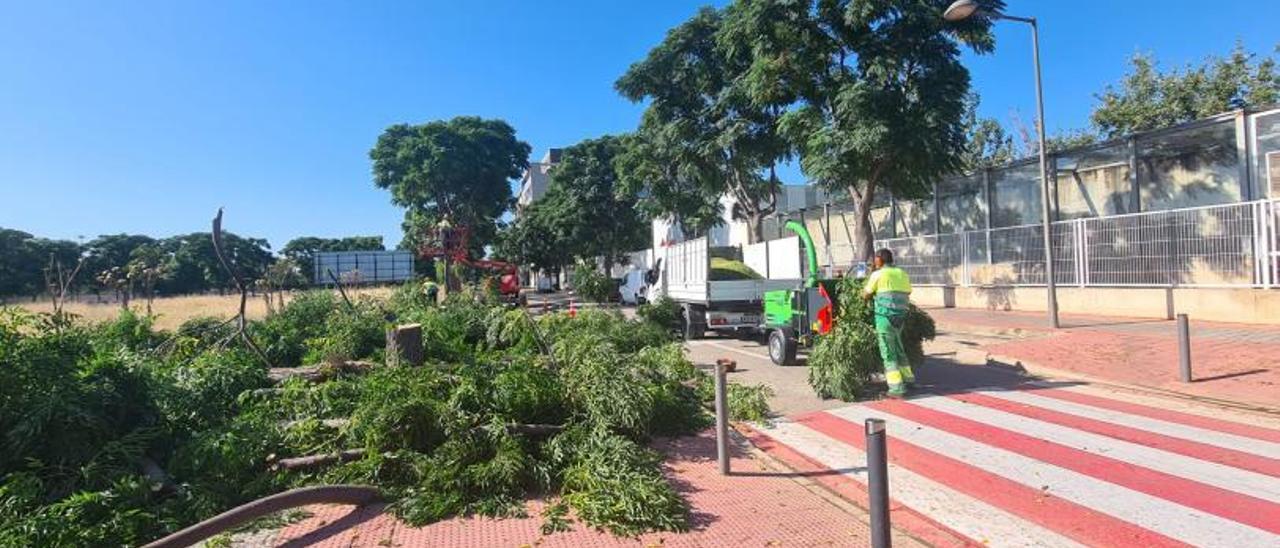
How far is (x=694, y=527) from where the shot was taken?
437cm

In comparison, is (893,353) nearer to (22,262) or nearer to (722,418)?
(722,418)

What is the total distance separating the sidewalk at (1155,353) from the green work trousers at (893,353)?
2.84 meters

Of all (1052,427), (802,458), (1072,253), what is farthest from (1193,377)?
(1072,253)

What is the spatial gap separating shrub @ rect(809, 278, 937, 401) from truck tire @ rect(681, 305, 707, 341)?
6360 mm

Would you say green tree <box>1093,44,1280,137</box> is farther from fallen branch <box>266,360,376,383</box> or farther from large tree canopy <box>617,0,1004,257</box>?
fallen branch <box>266,360,376,383</box>

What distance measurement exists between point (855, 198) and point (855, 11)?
4789 mm

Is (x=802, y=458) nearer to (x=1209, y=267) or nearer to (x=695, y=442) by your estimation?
(x=695, y=442)

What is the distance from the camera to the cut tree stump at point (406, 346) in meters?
8.77

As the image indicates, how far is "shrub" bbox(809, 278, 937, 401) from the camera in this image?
813cm

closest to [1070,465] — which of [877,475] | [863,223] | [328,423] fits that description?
[877,475]

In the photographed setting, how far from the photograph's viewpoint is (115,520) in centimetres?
399

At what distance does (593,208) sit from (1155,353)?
35.6 m

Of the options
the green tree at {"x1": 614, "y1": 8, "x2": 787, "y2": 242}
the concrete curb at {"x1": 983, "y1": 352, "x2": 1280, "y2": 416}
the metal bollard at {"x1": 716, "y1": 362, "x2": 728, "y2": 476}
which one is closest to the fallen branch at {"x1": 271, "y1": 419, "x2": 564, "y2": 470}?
the metal bollard at {"x1": 716, "y1": 362, "x2": 728, "y2": 476}

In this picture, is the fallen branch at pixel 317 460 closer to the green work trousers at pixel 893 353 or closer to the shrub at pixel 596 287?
the green work trousers at pixel 893 353
